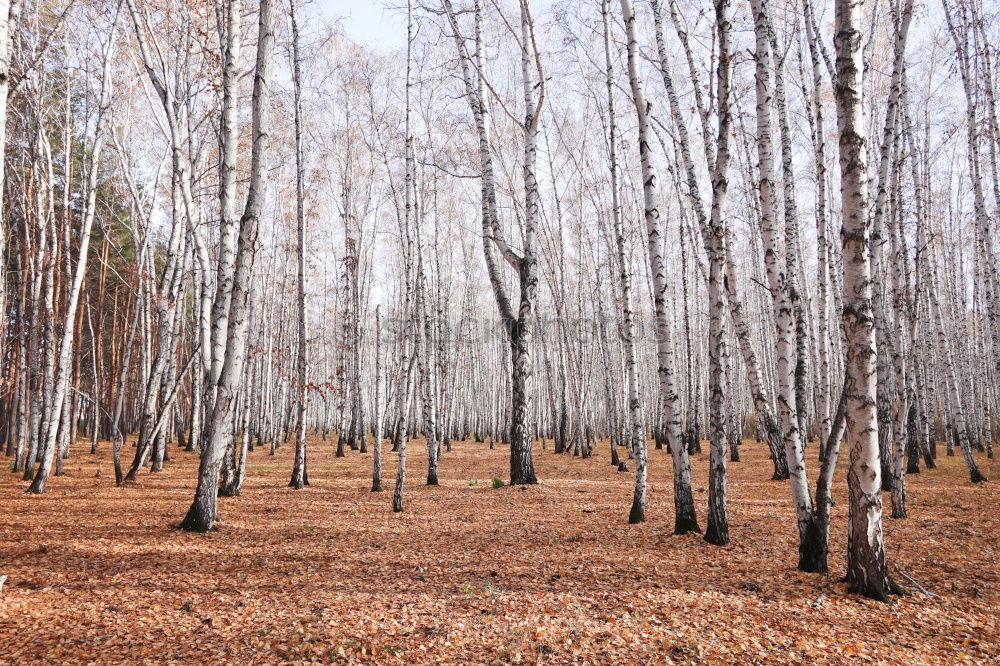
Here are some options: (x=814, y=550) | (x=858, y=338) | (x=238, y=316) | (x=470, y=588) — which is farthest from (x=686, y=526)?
(x=238, y=316)

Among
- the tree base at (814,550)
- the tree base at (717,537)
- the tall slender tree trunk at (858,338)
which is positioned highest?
the tall slender tree trunk at (858,338)

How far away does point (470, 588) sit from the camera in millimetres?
4316

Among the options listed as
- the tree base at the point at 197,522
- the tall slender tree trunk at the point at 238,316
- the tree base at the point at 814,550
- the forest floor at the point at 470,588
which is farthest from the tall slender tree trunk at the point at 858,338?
the tree base at the point at 197,522

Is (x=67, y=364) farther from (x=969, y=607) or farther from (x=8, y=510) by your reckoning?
(x=969, y=607)

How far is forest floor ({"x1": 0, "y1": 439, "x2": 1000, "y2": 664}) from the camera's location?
10.4ft

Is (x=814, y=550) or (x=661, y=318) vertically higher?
(x=661, y=318)

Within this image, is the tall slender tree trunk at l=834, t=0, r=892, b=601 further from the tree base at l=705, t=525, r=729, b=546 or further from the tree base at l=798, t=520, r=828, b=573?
the tree base at l=705, t=525, r=729, b=546

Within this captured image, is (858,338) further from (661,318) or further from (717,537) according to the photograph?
(717,537)

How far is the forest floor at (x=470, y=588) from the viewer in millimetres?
3184

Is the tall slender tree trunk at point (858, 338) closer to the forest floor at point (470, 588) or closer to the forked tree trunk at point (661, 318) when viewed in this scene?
the forest floor at point (470, 588)

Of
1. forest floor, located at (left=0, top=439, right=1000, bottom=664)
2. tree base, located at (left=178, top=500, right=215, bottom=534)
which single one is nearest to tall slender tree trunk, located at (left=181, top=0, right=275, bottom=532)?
tree base, located at (left=178, top=500, right=215, bottom=534)

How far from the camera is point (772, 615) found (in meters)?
3.67

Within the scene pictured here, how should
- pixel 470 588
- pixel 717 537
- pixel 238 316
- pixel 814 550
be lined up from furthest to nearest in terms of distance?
pixel 238 316 < pixel 717 537 < pixel 814 550 < pixel 470 588

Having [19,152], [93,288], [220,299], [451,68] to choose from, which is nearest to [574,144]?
[451,68]
